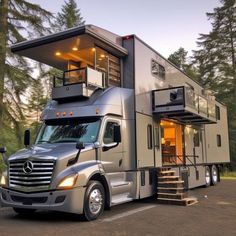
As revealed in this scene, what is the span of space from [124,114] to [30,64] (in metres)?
9.72

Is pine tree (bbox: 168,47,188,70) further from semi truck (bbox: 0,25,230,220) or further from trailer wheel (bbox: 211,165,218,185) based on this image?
semi truck (bbox: 0,25,230,220)

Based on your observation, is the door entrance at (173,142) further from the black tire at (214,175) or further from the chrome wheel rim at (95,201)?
the chrome wheel rim at (95,201)

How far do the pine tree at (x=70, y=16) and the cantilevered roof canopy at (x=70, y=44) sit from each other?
22.8m

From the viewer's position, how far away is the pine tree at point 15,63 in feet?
55.3

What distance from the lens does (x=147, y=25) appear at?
17516 millimetres

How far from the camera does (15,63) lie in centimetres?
1730

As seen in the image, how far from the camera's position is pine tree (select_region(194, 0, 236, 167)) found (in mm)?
33000

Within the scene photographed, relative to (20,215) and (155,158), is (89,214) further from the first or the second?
(155,158)

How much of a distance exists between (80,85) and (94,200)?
321 cm

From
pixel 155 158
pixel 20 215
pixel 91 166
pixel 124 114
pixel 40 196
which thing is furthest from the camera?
pixel 155 158

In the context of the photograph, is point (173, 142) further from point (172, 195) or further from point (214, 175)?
point (172, 195)

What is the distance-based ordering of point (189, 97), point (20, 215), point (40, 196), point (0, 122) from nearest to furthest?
1. point (40, 196)
2. point (20, 215)
3. point (189, 97)
4. point (0, 122)

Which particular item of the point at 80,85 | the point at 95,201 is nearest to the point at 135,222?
the point at 95,201

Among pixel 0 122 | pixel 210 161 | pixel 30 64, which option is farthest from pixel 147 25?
pixel 0 122
